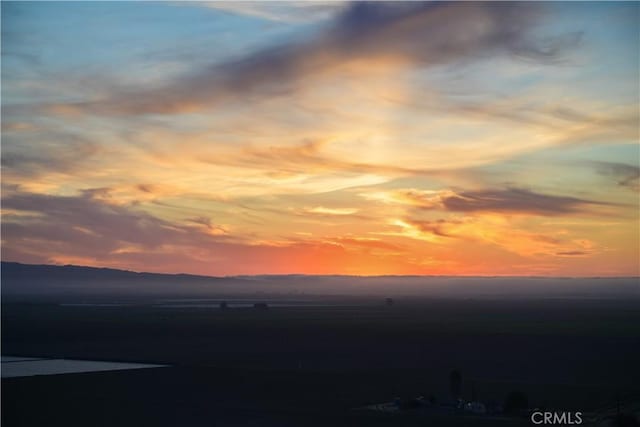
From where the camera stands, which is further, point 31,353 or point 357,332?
point 357,332

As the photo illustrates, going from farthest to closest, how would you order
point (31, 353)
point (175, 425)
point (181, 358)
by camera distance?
point (31, 353), point (181, 358), point (175, 425)

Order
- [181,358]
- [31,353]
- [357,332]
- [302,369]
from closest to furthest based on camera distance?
[302,369] < [181,358] < [31,353] < [357,332]

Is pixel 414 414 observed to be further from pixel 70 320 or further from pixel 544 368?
pixel 70 320

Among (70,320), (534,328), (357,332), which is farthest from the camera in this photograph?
(70,320)

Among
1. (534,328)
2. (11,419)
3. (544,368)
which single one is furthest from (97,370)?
(534,328)

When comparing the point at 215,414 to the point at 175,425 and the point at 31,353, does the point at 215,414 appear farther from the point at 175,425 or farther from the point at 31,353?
the point at 31,353

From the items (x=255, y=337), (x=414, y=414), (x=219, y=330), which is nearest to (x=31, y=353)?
(x=255, y=337)
